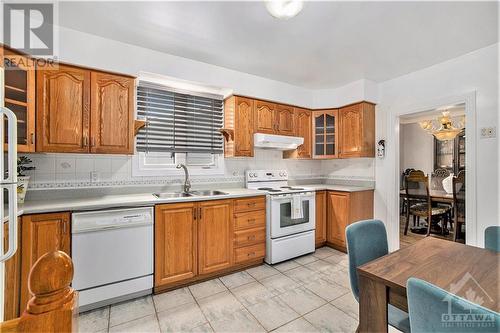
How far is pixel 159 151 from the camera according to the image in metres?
2.87

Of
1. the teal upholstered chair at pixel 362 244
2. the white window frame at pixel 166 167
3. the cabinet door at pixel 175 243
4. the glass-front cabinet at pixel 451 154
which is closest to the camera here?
the teal upholstered chair at pixel 362 244

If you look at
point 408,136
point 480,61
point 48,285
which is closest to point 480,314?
point 48,285

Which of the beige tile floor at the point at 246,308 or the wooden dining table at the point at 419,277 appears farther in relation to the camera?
the beige tile floor at the point at 246,308

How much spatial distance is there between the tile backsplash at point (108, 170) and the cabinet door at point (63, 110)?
311mm

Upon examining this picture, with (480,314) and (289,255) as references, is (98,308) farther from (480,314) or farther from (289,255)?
(480,314)

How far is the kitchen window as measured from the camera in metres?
2.79

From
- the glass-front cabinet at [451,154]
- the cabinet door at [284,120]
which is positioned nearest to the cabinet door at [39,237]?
the cabinet door at [284,120]

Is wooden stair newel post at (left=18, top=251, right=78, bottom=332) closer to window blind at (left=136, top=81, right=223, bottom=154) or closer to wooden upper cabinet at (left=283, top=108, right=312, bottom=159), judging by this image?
window blind at (left=136, top=81, right=223, bottom=154)

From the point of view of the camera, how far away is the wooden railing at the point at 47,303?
1.53 ft

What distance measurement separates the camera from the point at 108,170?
256 centimetres

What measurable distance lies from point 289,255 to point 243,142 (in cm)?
161

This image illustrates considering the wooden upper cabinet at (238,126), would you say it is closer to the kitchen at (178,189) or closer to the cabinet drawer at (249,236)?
the kitchen at (178,189)

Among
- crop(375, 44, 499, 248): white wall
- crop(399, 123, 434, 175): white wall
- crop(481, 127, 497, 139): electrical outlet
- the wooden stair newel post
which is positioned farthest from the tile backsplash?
crop(399, 123, 434, 175): white wall

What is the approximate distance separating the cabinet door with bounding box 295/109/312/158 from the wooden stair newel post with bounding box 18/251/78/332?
11.4ft
